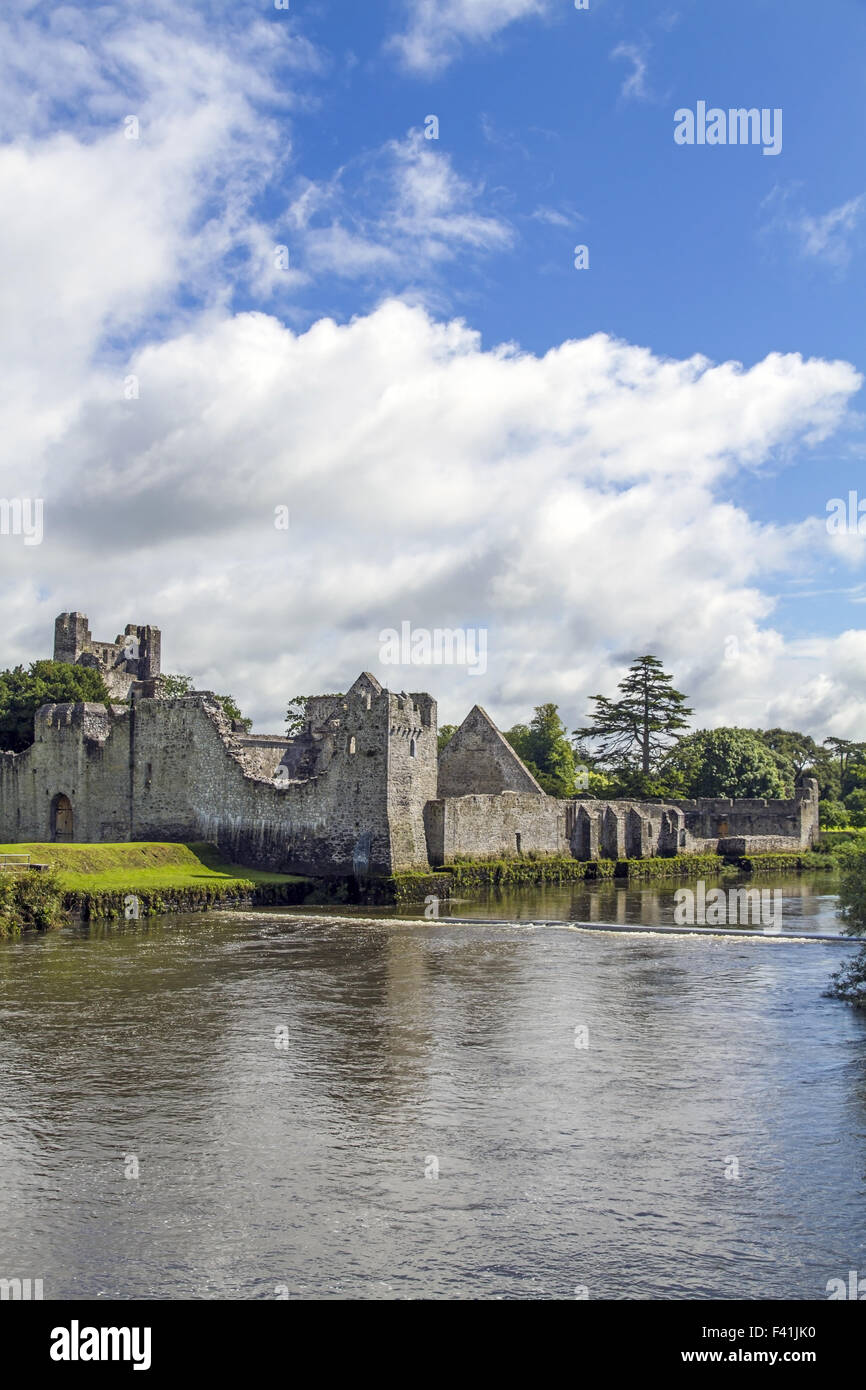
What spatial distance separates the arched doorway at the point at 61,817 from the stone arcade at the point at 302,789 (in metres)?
0.04

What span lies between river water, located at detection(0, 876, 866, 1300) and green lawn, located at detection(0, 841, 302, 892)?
8173mm

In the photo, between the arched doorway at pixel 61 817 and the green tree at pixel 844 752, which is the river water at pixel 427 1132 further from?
the green tree at pixel 844 752

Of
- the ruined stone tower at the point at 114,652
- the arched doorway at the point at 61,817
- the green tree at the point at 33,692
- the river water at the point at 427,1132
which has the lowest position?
the river water at the point at 427,1132

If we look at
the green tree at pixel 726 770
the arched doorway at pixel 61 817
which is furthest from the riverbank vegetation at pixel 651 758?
the arched doorway at pixel 61 817

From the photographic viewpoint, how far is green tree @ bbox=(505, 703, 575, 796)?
66875 millimetres

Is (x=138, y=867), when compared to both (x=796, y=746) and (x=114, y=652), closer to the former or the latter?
(x=114, y=652)

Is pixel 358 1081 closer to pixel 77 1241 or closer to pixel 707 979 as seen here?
pixel 77 1241

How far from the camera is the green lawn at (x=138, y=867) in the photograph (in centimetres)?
2688

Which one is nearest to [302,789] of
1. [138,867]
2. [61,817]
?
[138,867]

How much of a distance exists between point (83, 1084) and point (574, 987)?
26.9 ft

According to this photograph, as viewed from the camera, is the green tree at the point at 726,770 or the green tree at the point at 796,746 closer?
the green tree at the point at 726,770
